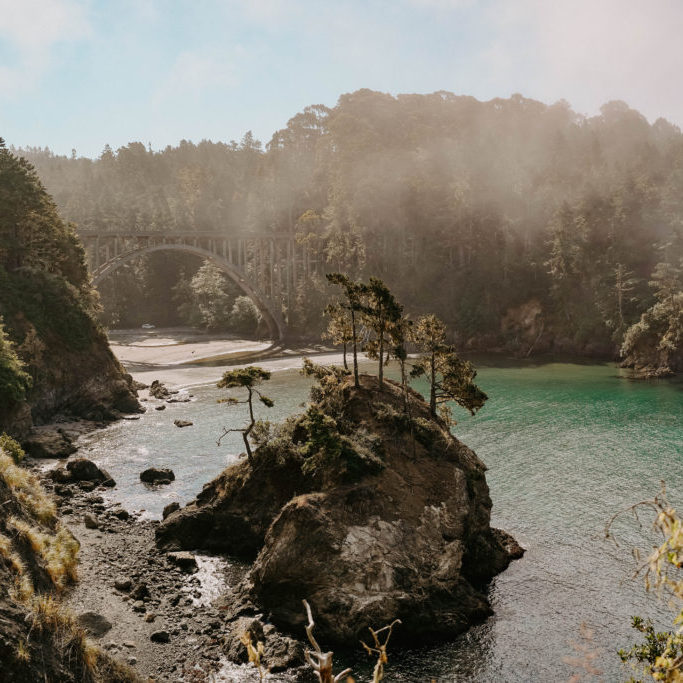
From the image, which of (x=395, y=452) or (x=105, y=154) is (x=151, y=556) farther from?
(x=105, y=154)

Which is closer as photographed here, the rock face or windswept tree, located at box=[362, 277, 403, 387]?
the rock face

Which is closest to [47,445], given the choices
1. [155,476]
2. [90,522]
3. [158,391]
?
[155,476]

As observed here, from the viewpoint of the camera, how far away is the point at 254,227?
12412cm

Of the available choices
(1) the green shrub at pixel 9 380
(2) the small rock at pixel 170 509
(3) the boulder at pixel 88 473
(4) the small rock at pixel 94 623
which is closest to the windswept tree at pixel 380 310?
(2) the small rock at pixel 170 509

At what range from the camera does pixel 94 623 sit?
22.6 metres

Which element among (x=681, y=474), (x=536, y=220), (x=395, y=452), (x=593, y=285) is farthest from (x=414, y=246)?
(x=395, y=452)

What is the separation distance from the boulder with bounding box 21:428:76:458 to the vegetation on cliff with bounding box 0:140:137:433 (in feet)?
17.7

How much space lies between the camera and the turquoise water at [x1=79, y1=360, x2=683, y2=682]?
22500 mm

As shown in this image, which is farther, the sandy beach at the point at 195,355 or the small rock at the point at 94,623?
the sandy beach at the point at 195,355

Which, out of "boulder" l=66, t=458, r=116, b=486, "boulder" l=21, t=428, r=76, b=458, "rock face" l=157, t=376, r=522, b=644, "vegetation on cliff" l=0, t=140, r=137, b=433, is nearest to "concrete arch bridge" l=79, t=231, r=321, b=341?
"vegetation on cliff" l=0, t=140, r=137, b=433

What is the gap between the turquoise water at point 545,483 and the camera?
73.8ft

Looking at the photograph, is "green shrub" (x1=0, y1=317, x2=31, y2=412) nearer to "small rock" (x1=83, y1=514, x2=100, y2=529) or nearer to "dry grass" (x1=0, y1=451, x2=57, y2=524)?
"dry grass" (x1=0, y1=451, x2=57, y2=524)

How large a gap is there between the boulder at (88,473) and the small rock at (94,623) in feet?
57.6

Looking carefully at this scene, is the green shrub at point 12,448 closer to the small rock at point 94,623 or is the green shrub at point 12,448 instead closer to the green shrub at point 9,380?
the green shrub at point 9,380
